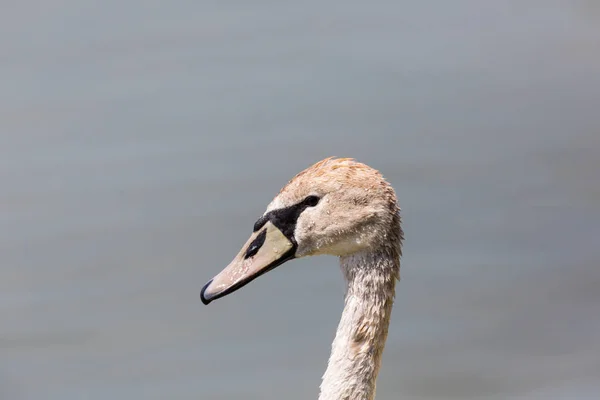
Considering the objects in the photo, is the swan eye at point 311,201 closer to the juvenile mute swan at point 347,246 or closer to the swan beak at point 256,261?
the juvenile mute swan at point 347,246

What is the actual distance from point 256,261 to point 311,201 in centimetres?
45

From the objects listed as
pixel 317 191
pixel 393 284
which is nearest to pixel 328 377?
pixel 393 284

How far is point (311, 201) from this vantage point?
205 inches

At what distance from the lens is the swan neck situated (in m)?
5.17

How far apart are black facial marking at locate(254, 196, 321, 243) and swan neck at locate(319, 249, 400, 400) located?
0.34 meters

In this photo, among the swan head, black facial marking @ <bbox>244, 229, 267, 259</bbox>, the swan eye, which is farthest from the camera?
black facial marking @ <bbox>244, 229, 267, 259</bbox>

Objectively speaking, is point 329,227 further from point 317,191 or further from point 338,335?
point 338,335

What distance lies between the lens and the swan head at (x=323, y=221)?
5.08 meters

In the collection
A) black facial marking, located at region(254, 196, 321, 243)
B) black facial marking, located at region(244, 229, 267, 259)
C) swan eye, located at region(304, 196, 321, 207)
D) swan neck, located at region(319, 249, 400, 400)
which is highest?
swan eye, located at region(304, 196, 321, 207)

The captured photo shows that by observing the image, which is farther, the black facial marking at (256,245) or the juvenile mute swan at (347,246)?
the black facial marking at (256,245)

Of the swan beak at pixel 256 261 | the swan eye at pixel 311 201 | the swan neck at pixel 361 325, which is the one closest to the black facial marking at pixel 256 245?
the swan beak at pixel 256 261

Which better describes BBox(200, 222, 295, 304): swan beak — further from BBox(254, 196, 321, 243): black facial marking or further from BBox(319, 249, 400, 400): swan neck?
BBox(319, 249, 400, 400): swan neck

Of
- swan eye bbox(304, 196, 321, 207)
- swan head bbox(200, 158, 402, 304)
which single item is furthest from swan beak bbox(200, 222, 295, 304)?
swan eye bbox(304, 196, 321, 207)

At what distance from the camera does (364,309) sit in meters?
5.21
